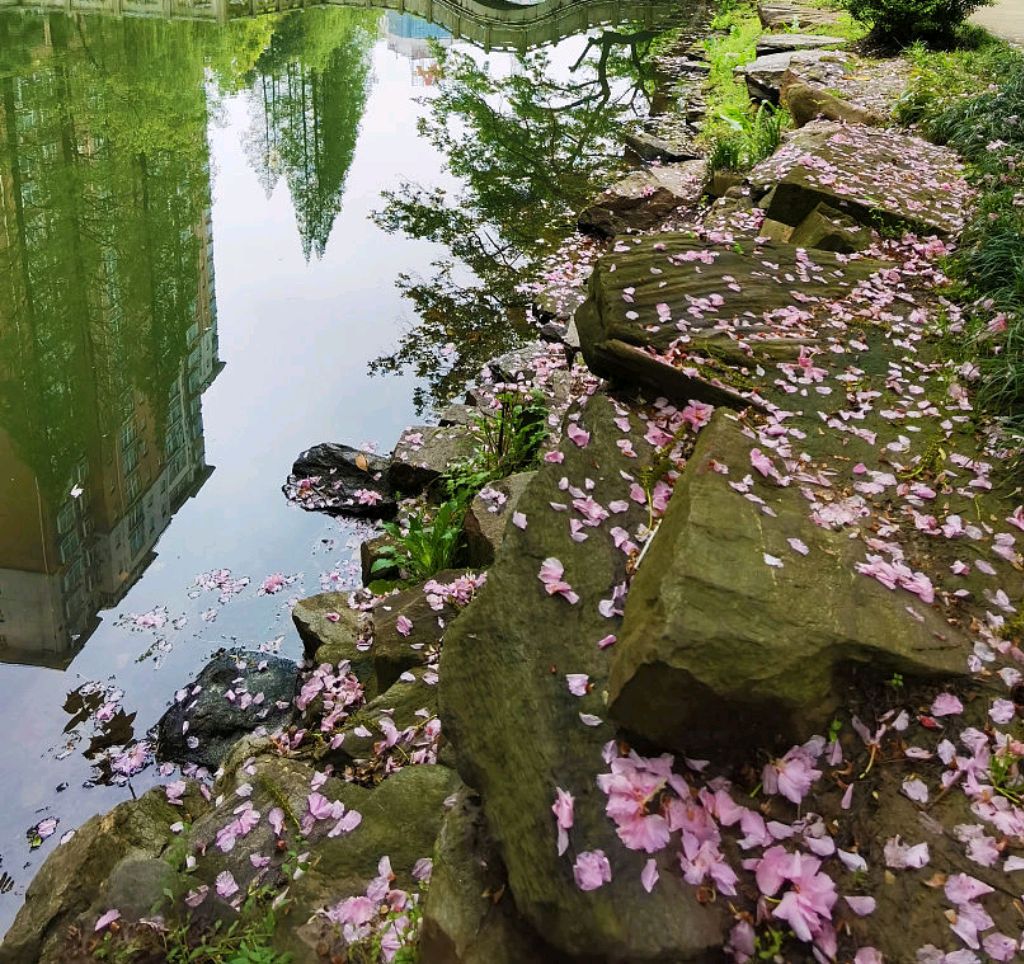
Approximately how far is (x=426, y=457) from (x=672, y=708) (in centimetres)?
484

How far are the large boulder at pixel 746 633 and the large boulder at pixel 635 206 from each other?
893 centimetres

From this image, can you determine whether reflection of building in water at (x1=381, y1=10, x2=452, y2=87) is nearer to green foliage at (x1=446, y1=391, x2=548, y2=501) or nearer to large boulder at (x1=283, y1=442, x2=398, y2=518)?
large boulder at (x1=283, y1=442, x2=398, y2=518)

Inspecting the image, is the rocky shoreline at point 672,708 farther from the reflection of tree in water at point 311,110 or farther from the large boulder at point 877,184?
the reflection of tree in water at point 311,110

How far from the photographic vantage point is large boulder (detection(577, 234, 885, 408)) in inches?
165

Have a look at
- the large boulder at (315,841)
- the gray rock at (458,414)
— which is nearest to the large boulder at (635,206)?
the gray rock at (458,414)

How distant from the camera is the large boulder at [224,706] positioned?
490 cm

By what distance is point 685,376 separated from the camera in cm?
406

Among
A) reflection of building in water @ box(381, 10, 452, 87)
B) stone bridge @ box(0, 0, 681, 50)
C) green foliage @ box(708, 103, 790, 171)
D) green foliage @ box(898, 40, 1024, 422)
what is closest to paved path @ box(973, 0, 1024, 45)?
green foliage @ box(898, 40, 1024, 422)

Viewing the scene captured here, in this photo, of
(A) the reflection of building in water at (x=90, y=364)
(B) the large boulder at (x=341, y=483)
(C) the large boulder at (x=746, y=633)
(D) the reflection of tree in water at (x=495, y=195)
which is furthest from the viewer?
(D) the reflection of tree in water at (x=495, y=195)

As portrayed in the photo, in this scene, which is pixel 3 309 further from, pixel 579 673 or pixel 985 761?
pixel 985 761

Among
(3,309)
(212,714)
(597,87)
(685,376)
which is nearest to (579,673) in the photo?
(685,376)

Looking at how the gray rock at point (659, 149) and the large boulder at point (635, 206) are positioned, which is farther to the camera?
the gray rock at point (659, 149)

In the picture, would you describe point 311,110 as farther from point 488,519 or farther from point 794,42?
point 488,519

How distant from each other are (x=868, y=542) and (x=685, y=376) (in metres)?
1.29
